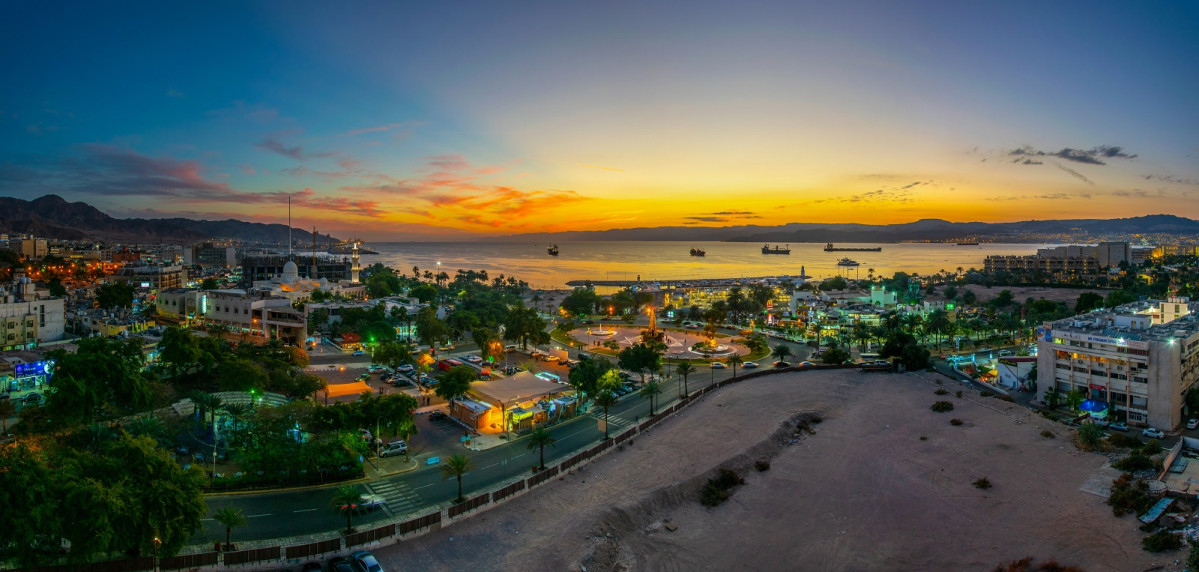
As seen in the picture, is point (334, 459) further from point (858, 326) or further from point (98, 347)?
point (858, 326)

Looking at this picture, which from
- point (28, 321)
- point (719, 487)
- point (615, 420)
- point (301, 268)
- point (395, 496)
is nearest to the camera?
point (395, 496)

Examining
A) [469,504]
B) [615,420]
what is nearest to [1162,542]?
[615,420]

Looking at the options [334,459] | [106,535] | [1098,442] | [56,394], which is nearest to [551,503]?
[334,459]

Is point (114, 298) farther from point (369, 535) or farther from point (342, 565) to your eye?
point (342, 565)

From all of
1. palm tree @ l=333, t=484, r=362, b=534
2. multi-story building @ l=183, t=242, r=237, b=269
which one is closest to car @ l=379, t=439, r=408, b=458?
palm tree @ l=333, t=484, r=362, b=534

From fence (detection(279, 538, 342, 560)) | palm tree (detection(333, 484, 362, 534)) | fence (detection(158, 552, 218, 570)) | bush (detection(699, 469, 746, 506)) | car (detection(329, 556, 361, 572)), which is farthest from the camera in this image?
bush (detection(699, 469, 746, 506))

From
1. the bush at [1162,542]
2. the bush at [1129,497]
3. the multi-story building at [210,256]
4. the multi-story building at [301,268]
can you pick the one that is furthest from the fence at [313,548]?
the multi-story building at [210,256]

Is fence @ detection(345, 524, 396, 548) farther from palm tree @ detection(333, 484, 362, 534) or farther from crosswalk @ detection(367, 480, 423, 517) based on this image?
crosswalk @ detection(367, 480, 423, 517)
